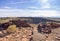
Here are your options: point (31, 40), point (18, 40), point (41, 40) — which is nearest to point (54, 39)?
point (41, 40)

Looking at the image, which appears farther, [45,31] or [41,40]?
[45,31]

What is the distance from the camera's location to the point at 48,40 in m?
32.8

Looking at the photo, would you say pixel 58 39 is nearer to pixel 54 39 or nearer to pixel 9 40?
pixel 54 39

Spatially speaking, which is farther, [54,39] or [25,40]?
[54,39]

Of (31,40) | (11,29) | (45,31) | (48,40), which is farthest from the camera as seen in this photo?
(45,31)

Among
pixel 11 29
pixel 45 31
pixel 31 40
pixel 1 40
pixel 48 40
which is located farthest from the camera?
pixel 45 31

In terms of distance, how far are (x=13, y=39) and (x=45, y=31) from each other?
16.7 metres

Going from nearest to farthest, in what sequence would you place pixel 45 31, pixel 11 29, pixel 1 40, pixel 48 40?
pixel 1 40, pixel 48 40, pixel 11 29, pixel 45 31

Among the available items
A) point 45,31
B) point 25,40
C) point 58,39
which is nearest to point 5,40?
point 25,40

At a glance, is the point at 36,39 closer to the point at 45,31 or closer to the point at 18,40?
the point at 18,40

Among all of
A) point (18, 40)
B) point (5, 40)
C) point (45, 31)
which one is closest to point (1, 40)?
point (5, 40)

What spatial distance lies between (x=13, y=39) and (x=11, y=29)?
11.5 m

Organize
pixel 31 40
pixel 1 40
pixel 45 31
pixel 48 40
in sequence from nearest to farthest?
1. pixel 1 40
2. pixel 31 40
3. pixel 48 40
4. pixel 45 31

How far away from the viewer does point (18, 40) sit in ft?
91.9
